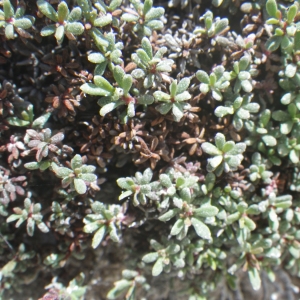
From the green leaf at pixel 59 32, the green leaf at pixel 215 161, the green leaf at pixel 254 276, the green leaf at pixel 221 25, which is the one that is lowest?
the green leaf at pixel 254 276

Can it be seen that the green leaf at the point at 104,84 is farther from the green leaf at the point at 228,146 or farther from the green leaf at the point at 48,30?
the green leaf at the point at 228,146

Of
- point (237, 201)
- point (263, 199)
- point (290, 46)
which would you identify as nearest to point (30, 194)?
point (237, 201)

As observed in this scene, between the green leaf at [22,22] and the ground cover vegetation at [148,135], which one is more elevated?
the green leaf at [22,22]

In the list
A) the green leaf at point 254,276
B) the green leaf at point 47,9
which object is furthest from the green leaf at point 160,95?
the green leaf at point 254,276

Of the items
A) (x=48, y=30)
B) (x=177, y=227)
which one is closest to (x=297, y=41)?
(x=177, y=227)

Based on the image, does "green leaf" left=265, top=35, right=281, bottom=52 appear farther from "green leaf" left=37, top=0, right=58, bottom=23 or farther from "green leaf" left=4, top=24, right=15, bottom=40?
"green leaf" left=4, top=24, right=15, bottom=40

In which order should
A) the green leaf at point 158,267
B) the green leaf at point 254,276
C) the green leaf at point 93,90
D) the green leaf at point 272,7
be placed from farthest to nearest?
the green leaf at point 254,276 < the green leaf at point 158,267 < the green leaf at point 272,7 < the green leaf at point 93,90

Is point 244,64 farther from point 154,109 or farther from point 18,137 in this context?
point 18,137
